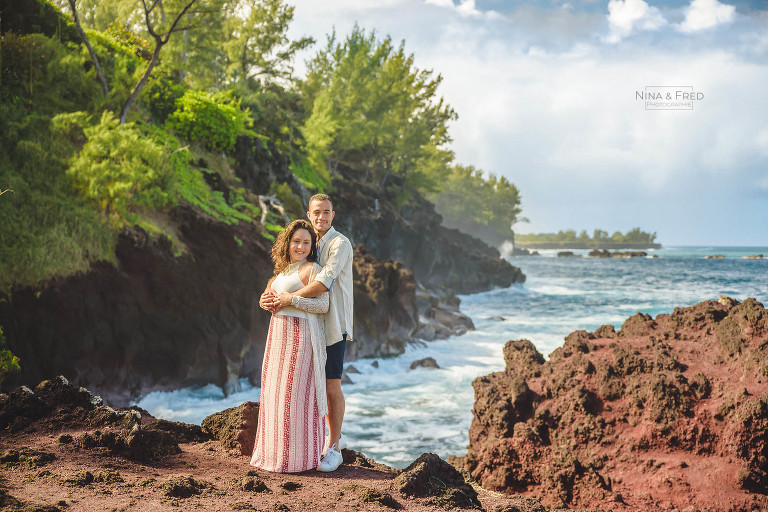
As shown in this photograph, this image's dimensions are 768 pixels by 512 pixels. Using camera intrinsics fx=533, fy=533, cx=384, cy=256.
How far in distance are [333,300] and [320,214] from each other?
802 millimetres

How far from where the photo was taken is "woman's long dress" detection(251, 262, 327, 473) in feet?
15.5

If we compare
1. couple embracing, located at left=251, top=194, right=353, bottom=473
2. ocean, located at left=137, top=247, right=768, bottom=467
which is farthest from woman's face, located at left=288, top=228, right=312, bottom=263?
ocean, located at left=137, top=247, right=768, bottom=467

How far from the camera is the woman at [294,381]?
4719 mm

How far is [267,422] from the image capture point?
15.7ft

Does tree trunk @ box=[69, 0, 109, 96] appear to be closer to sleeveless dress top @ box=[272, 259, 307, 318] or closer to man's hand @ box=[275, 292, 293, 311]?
sleeveless dress top @ box=[272, 259, 307, 318]

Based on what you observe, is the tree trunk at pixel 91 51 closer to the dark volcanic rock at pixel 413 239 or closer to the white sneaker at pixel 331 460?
the white sneaker at pixel 331 460

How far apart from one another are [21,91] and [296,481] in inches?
475

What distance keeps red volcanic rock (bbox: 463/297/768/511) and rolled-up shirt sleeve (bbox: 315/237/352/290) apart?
150 inches

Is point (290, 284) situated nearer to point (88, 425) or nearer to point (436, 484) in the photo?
point (436, 484)

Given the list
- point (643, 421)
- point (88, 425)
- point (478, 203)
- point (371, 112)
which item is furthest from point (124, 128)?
point (478, 203)

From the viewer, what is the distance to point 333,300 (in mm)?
4859

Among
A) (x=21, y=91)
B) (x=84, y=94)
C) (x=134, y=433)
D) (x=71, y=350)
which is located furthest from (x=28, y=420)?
(x=84, y=94)

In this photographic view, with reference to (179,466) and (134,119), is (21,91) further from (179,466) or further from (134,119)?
(179,466)

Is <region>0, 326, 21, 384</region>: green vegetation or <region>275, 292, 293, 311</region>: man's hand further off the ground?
<region>275, 292, 293, 311</region>: man's hand
